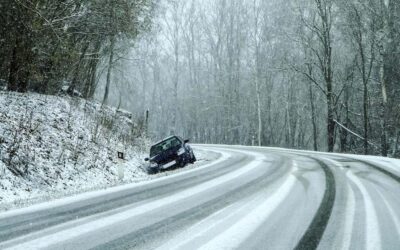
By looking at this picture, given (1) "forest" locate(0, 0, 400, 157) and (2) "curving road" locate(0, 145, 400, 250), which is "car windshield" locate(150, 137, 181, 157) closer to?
(1) "forest" locate(0, 0, 400, 157)

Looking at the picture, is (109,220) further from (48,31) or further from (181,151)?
(181,151)

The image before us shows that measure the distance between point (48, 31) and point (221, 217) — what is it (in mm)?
11081

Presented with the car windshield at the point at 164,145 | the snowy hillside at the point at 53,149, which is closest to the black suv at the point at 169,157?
the car windshield at the point at 164,145

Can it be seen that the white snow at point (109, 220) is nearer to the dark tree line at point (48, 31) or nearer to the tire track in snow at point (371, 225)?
the tire track in snow at point (371, 225)

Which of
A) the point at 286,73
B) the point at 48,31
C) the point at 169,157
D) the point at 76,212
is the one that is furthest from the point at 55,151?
the point at 286,73

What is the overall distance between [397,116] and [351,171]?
1855 cm

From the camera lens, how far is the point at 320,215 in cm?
639

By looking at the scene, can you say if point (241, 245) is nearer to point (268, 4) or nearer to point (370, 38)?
point (370, 38)

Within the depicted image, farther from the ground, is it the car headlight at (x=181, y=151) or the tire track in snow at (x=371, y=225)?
the car headlight at (x=181, y=151)

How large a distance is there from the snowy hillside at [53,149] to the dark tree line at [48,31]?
3.19ft

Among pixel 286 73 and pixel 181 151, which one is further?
pixel 286 73

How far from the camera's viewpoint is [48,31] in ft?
48.4

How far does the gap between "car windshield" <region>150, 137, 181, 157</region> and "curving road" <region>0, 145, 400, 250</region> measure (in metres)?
7.79

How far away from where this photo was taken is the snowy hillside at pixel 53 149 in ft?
35.6
